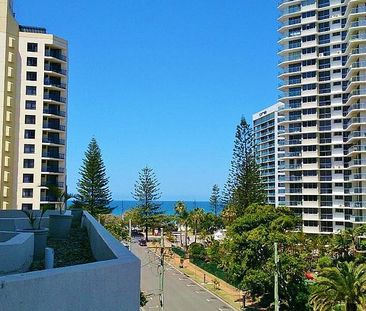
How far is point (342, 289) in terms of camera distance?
21672 millimetres

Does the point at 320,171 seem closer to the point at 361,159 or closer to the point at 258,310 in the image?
the point at 361,159

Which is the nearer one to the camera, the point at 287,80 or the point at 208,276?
the point at 208,276

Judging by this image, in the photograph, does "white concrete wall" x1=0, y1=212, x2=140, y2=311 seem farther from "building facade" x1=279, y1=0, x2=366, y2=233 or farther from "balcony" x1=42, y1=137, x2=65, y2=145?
"building facade" x1=279, y1=0, x2=366, y2=233

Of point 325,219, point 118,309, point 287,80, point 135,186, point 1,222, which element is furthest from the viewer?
point 135,186

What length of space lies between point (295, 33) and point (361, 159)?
1717 centimetres

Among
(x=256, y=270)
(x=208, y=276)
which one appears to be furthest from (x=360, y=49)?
(x=256, y=270)

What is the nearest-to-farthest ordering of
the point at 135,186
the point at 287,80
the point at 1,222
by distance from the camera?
1. the point at 1,222
2. the point at 287,80
3. the point at 135,186

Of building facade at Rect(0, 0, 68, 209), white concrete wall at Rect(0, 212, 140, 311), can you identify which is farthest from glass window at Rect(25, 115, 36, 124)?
white concrete wall at Rect(0, 212, 140, 311)

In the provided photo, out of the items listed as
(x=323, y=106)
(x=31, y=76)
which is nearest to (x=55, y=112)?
(x=31, y=76)

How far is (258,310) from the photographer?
97.7 feet

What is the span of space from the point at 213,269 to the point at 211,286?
5429 millimetres

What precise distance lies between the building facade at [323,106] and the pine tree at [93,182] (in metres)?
20.6

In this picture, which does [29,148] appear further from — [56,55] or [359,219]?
[359,219]

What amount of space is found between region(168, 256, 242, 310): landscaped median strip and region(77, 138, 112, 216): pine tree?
984 centimetres
